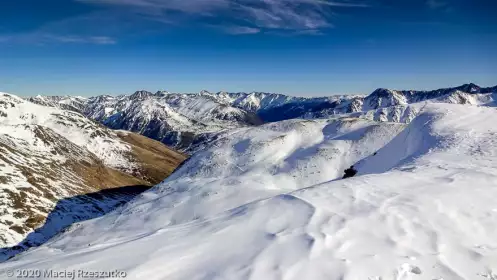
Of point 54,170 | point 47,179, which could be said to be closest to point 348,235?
point 47,179

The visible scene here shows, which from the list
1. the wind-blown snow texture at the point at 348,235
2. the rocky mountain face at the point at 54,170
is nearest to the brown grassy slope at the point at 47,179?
the rocky mountain face at the point at 54,170

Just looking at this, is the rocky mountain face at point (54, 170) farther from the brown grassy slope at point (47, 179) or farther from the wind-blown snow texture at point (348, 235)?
the wind-blown snow texture at point (348, 235)

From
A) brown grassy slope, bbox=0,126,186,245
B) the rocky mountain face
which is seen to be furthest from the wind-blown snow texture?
brown grassy slope, bbox=0,126,186,245

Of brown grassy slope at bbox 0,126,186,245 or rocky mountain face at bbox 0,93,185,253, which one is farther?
rocky mountain face at bbox 0,93,185,253

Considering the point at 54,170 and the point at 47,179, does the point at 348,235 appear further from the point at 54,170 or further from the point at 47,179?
the point at 54,170

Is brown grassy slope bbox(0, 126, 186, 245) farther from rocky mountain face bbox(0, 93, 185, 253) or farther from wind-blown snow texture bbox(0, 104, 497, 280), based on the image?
wind-blown snow texture bbox(0, 104, 497, 280)

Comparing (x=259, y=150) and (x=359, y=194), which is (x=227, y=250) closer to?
(x=359, y=194)

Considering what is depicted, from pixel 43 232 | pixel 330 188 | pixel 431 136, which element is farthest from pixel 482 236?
pixel 43 232

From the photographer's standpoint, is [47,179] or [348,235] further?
[47,179]
